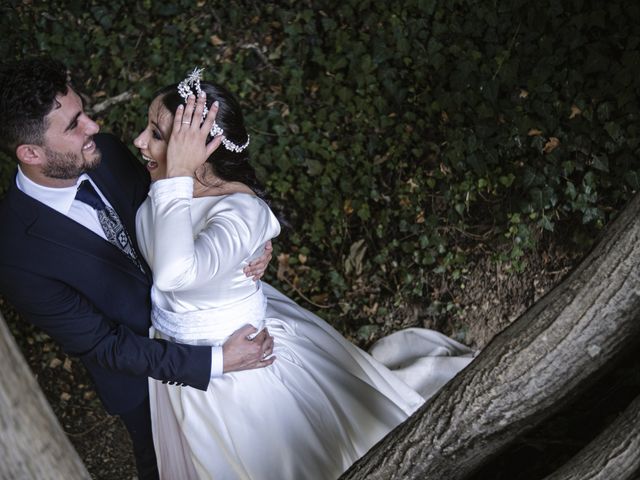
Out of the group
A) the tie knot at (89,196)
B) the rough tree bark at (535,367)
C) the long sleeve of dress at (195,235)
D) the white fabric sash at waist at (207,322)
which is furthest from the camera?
the tie knot at (89,196)

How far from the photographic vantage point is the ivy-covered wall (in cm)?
423

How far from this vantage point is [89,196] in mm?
2883

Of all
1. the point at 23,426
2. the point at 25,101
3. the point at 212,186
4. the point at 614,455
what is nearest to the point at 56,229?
the point at 25,101

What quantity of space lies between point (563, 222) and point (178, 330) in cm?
253

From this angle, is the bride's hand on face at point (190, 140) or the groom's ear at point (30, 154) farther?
the groom's ear at point (30, 154)

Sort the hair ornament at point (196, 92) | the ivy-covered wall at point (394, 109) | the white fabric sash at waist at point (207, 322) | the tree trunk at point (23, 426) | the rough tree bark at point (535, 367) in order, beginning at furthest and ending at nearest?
the ivy-covered wall at point (394, 109)
the white fabric sash at waist at point (207, 322)
the hair ornament at point (196, 92)
the rough tree bark at point (535, 367)
the tree trunk at point (23, 426)

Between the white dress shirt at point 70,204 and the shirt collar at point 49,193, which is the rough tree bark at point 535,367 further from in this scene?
the shirt collar at point 49,193

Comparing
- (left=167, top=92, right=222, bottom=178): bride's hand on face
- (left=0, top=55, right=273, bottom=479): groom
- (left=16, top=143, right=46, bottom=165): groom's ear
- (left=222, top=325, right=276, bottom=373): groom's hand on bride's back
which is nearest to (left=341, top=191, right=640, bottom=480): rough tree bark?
(left=222, top=325, right=276, bottom=373): groom's hand on bride's back

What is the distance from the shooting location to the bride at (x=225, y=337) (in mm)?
2500

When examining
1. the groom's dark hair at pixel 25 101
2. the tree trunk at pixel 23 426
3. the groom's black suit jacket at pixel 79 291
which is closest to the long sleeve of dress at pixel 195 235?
the groom's black suit jacket at pixel 79 291

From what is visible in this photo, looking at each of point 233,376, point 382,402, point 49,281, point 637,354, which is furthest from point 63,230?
point 637,354

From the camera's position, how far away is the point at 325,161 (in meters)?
5.02

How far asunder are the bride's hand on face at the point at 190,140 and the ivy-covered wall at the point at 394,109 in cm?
229

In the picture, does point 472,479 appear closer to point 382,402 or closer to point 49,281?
point 382,402
